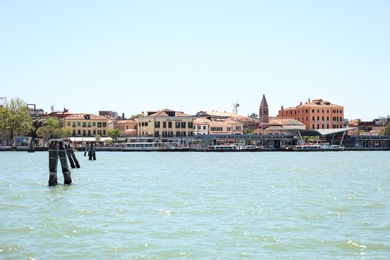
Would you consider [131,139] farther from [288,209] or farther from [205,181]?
[288,209]

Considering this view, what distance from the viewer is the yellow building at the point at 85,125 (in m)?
117

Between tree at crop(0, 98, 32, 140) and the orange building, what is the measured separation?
216 feet

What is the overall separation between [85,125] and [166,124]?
56.8 feet

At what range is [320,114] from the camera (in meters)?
139

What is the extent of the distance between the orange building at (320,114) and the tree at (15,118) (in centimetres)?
6591

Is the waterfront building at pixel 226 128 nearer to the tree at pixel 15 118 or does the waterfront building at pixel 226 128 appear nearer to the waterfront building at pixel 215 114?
the waterfront building at pixel 215 114

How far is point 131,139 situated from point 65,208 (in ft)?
302

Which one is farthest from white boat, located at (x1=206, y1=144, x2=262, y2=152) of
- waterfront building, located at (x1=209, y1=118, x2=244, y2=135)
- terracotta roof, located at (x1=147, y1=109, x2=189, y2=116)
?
waterfront building, located at (x1=209, y1=118, x2=244, y2=135)

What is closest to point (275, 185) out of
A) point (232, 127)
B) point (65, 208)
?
point (65, 208)

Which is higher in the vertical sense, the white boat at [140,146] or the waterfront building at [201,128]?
the waterfront building at [201,128]

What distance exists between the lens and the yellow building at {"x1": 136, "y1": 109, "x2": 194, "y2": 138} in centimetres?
11200

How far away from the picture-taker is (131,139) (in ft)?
376

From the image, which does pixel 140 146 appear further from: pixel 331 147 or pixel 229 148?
pixel 331 147

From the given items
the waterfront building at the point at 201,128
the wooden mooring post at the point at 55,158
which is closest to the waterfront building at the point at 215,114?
the waterfront building at the point at 201,128
